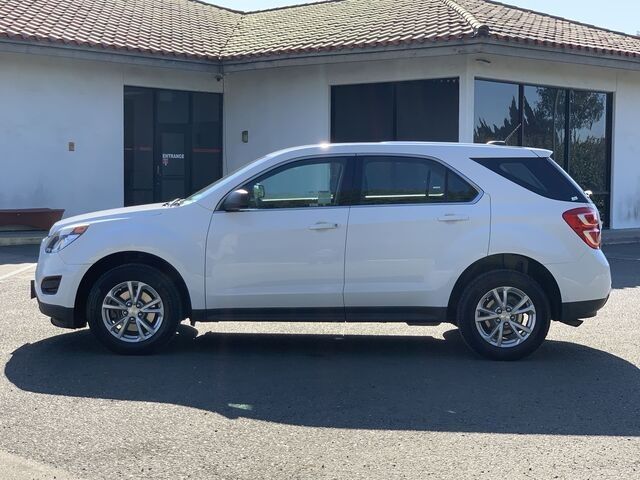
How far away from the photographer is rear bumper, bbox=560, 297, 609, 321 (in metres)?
6.84

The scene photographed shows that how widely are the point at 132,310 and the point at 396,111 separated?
34.4 ft

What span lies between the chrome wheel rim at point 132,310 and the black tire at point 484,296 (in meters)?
2.57

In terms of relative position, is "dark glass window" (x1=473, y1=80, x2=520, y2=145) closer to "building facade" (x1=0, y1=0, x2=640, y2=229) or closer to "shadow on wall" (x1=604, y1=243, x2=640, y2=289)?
"building facade" (x1=0, y1=0, x2=640, y2=229)

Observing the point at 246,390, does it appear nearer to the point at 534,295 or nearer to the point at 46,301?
the point at 46,301

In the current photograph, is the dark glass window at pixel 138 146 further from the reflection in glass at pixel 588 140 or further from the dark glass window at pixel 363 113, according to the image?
the reflection in glass at pixel 588 140

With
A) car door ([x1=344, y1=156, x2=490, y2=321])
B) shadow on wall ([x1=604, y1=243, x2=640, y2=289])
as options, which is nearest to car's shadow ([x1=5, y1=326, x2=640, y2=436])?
car door ([x1=344, y1=156, x2=490, y2=321])

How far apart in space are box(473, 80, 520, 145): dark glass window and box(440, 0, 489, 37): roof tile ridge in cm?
121

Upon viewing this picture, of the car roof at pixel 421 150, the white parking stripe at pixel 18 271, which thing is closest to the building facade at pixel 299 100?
the white parking stripe at pixel 18 271

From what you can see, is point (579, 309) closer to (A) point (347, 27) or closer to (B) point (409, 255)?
(B) point (409, 255)

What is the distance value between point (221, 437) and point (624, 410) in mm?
2755

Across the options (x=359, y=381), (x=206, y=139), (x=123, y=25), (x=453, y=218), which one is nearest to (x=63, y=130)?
(x=123, y=25)

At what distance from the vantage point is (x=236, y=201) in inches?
267

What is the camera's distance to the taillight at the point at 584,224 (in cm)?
684

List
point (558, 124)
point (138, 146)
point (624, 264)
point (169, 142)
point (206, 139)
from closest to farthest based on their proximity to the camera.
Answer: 1. point (624, 264)
2. point (558, 124)
3. point (138, 146)
4. point (169, 142)
5. point (206, 139)
